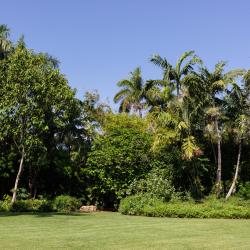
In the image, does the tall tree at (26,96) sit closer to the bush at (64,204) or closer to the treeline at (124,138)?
the treeline at (124,138)

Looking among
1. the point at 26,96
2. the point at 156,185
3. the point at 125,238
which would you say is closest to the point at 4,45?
the point at 26,96

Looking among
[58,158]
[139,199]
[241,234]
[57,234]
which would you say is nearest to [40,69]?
[58,158]

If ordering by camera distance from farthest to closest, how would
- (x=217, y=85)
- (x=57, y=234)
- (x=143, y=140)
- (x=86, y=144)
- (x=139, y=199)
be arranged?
(x=86, y=144) < (x=143, y=140) < (x=217, y=85) < (x=139, y=199) < (x=57, y=234)

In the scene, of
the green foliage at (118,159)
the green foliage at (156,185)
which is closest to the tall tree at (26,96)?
the green foliage at (118,159)

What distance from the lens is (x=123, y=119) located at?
30.4 metres

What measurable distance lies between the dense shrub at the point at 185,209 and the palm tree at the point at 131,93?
1425 cm

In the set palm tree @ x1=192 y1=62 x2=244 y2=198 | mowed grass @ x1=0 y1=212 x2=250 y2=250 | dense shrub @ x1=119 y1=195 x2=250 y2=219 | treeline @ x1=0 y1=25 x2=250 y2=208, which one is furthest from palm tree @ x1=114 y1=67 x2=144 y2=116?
mowed grass @ x1=0 y1=212 x2=250 y2=250

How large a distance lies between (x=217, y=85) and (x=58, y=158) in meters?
11.7

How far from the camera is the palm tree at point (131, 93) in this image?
37781mm

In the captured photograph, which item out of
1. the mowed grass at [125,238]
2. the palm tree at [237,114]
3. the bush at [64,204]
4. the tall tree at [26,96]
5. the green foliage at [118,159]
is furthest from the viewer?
the green foliage at [118,159]

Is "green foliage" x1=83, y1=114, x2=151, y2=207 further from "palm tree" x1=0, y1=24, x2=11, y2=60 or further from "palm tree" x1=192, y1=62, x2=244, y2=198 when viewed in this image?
"palm tree" x1=0, y1=24, x2=11, y2=60

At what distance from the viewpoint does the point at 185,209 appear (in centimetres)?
2167

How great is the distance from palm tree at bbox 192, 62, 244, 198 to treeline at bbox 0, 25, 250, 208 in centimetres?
6

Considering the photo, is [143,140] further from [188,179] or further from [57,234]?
[57,234]
